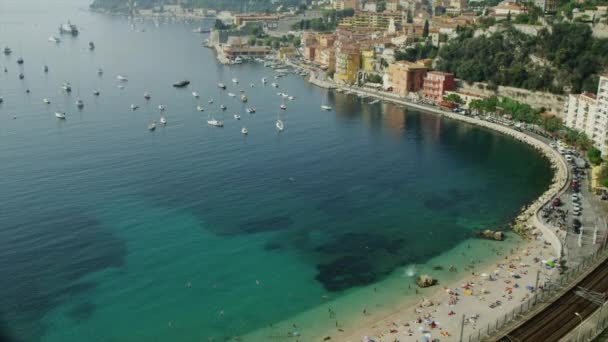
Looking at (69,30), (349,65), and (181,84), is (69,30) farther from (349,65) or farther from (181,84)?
(349,65)

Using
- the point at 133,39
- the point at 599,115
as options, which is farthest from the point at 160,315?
the point at 133,39

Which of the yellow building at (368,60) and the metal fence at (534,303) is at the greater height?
the yellow building at (368,60)

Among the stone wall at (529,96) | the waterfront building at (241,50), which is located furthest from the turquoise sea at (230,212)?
the waterfront building at (241,50)

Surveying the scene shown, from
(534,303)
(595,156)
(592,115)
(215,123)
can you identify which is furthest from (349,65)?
(534,303)

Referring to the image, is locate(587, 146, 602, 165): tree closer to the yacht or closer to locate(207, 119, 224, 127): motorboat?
locate(207, 119, 224, 127): motorboat

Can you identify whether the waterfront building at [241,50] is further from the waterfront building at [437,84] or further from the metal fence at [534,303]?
the metal fence at [534,303]

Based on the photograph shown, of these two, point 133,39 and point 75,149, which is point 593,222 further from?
point 133,39
